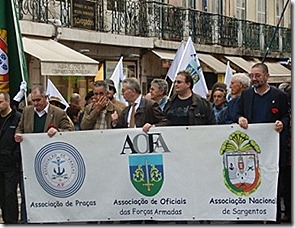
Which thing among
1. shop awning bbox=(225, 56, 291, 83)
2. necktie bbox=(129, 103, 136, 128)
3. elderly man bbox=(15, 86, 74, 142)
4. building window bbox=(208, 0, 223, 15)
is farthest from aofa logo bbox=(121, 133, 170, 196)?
building window bbox=(208, 0, 223, 15)

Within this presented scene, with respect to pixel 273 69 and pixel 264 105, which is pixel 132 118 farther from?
pixel 273 69

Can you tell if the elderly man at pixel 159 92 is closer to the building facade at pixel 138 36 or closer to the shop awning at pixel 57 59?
the building facade at pixel 138 36

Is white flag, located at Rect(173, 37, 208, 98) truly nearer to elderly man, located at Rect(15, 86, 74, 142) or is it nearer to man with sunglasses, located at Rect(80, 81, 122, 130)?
man with sunglasses, located at Rect(80, 81, 122, 130)

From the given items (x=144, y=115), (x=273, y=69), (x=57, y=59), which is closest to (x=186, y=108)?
(x=144, y=115)

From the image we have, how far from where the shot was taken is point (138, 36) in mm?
25453

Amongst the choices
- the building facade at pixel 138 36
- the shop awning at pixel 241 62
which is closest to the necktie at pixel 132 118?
the building facade at pixel 138 36

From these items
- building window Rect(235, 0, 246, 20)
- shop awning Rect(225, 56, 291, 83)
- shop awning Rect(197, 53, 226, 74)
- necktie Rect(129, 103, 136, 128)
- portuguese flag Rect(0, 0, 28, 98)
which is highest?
building window Rect(235, 0, 246, 20)

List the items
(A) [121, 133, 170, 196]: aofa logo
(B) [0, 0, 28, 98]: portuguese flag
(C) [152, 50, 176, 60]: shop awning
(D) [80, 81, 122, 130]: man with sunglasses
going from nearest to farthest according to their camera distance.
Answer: (A) [121, 133, 170, 196]: aofa logo → (D) [80, 81, 122, 130]: man with sunglasses → (B) [0, 0, 28, 98]: portuguese flag → (C) [152, 50, 176, 60]: shop awning

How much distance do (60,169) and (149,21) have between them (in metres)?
17.9

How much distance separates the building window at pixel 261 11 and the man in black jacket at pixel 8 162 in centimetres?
2736

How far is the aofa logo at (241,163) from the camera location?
843cm

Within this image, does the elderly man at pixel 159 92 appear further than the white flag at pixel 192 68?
No

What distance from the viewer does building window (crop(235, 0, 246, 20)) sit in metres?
34.1

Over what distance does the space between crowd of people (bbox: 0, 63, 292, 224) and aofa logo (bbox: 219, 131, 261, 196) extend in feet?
0.59
